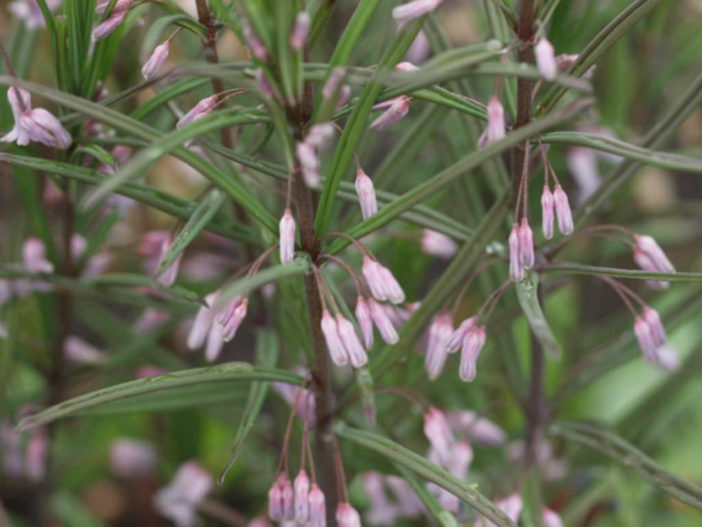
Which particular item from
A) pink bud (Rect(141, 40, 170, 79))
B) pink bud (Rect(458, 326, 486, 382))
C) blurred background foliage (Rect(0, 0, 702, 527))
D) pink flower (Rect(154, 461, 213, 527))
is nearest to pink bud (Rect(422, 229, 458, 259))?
blurred background foliage (Rect(0, 0, 702, 527))

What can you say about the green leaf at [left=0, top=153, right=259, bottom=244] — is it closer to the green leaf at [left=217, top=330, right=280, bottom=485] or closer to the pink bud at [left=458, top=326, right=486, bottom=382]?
the green leaf at [left=217, top=330, right=280, bottom=485]

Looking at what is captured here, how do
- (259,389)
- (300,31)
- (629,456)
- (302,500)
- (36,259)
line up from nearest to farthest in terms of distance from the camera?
(300,31), (302,500), (259,389), (629,456), (36,259)

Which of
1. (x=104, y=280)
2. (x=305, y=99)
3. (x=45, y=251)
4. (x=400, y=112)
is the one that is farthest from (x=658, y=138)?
(x=45, y=251)

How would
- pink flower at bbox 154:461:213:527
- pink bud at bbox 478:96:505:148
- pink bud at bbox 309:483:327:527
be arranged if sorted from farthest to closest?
pink flower at bbox 154:461:213:527, pink bud at bbox 309:483:327:527, pink bud at bbox 478:96:505:148

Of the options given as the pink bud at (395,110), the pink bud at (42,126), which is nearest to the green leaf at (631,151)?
the pink bud at (395,110)

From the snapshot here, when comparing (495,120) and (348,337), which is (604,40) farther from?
(348,337)

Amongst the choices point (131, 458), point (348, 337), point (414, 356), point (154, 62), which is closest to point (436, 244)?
point (414, 356)
